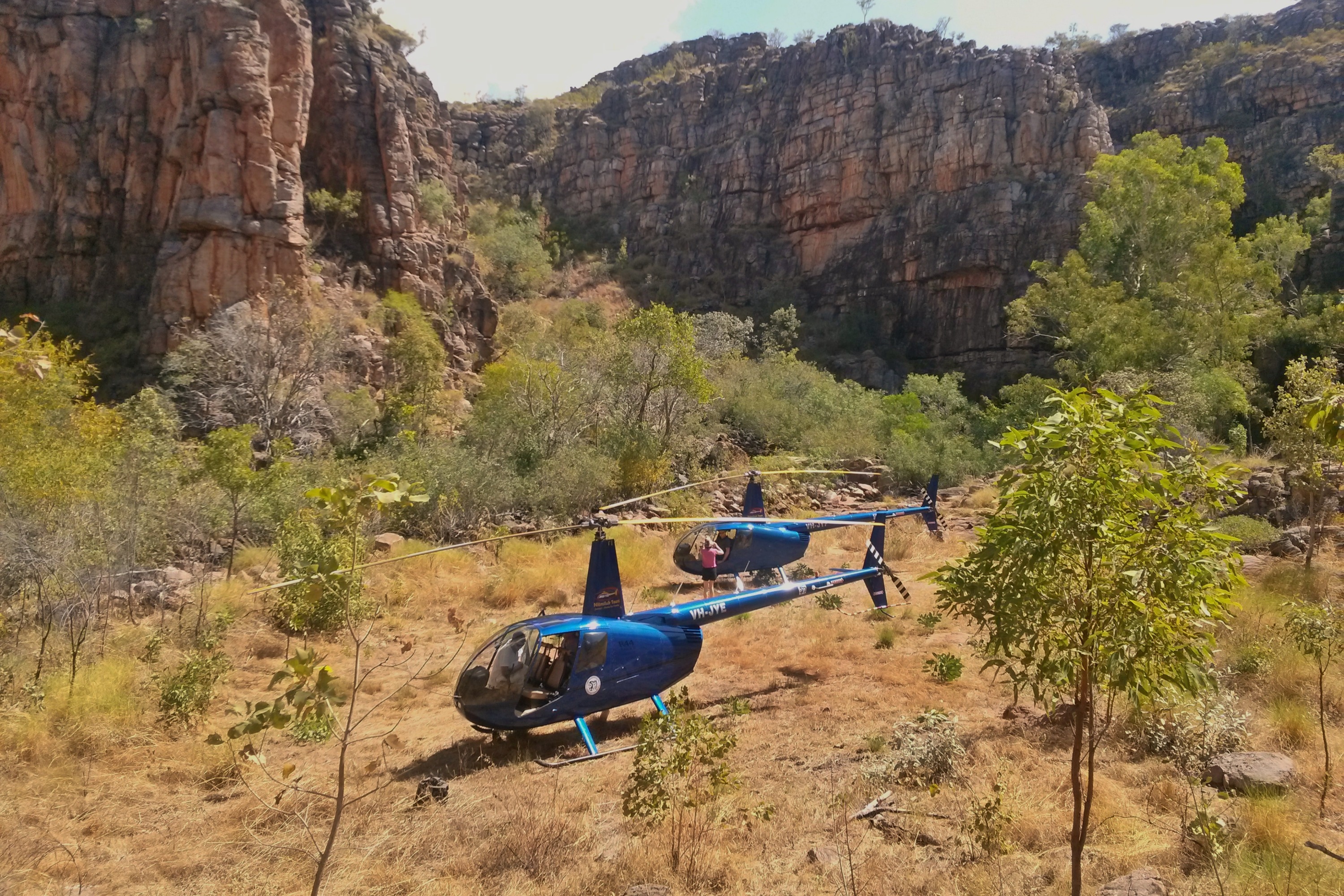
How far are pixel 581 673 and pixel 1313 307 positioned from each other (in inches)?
1310

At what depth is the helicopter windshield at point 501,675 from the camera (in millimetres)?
6348

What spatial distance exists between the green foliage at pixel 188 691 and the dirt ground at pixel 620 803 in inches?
6.3

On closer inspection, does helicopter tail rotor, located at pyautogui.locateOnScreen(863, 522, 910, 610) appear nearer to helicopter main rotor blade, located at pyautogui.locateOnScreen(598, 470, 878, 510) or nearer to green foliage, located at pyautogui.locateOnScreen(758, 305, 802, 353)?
helicopter main rotor blade, located at pyautogui.locateOnScreen(598, 470, 878, 510)

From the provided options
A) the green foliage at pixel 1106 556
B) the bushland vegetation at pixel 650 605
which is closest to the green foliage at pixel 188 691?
the bushland vegetation at pixel 650 605

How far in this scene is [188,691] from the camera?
7.55 m

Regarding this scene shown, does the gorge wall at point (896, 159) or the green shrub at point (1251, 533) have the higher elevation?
the gorge wall at point (896, 159)

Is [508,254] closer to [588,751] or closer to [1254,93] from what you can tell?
[588,751]

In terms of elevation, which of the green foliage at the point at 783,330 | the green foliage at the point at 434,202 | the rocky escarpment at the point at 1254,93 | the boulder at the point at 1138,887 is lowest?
the boulder at the point at 1138,887

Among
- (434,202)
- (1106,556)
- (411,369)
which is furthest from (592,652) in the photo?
(434,202)

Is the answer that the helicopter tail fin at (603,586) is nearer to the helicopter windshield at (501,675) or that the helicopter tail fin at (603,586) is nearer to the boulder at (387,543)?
the helicopter windshield at (501,675)

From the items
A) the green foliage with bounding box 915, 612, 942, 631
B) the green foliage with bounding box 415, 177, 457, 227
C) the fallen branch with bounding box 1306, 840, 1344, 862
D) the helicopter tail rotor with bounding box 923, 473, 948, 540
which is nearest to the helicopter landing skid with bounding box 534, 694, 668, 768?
the fallen branch with bounding box 1306, 840, 1344, 862

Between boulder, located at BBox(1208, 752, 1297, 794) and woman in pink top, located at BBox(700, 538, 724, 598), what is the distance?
23.3 feet

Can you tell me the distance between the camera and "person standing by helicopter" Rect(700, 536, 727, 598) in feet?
38.3

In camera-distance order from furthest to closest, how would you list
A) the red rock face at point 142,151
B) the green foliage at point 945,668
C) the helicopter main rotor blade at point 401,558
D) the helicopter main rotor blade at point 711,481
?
the red rock face at point 142,151 < the green foliage at point 945,668 < the helicopter main rotor blade at point 711,481 < the helicopter main rotor blade at point 401,558
